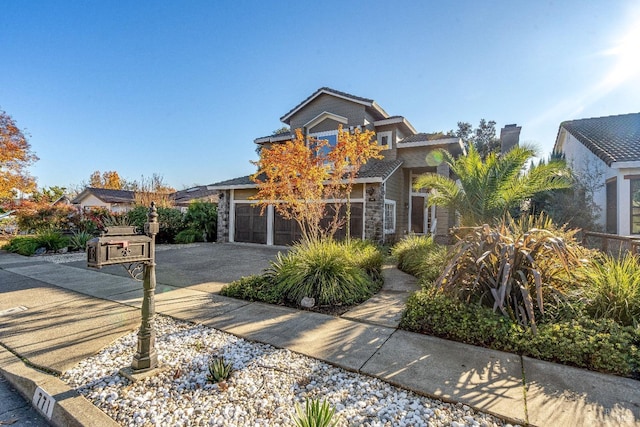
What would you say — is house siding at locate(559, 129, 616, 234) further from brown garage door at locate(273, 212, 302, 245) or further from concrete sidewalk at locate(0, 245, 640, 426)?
brown garage door at locate(273, 212, 302, 245)

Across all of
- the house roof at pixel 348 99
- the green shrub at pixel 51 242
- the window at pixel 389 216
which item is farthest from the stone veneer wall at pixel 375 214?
the green shrub at pixel 51 242

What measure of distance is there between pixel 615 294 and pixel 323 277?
3840mm

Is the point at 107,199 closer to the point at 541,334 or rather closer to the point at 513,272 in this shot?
the point at 513,272

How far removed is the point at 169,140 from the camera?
57.5 feet

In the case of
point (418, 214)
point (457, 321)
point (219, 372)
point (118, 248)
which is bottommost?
point (219, 372)

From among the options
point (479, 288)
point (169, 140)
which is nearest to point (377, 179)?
point (479, 288)

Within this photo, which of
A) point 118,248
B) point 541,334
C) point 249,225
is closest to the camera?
point 118,248

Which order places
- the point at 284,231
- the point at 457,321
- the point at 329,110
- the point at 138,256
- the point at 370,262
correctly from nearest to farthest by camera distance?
the point at 138,256
the point at 457,321
the point at 370,262
the point at 284,231
the point at 329,110

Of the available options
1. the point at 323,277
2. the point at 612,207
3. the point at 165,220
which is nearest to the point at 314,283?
the point at 323,277

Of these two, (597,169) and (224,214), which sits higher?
(597,169)

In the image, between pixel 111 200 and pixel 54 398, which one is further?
pixel 111 200

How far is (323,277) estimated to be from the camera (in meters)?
5.29

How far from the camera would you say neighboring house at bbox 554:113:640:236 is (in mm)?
9102

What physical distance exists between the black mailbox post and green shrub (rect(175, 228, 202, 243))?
13.4m
